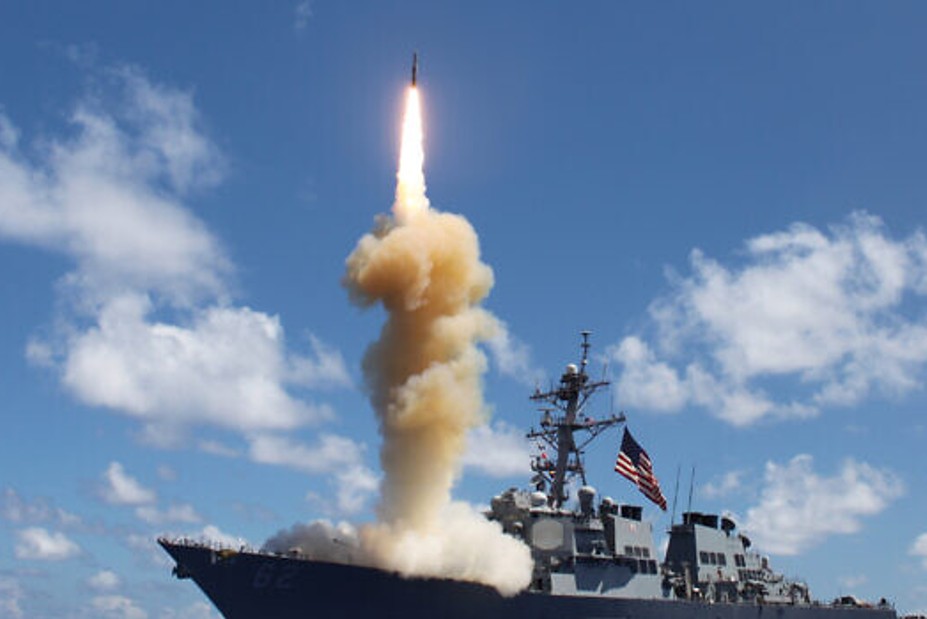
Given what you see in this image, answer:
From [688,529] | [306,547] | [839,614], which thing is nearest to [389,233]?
[306,547]

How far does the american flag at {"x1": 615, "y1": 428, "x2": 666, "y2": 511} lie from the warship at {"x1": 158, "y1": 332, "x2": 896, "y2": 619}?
0.04 meters

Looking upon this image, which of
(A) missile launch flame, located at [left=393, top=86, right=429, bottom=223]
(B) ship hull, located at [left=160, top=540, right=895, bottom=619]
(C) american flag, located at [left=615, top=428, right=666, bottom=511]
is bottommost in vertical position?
(B) ship hull, located at [left=160, top=540, right=895, bottom=619]

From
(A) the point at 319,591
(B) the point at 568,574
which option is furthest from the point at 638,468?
(A) the point at 319,591

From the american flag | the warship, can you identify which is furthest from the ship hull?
the american flag

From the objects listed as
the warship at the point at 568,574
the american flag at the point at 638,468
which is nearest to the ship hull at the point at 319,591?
the warship at the point at 568,574

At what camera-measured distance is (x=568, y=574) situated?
31.1 metres

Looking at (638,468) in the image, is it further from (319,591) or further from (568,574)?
(319,591)

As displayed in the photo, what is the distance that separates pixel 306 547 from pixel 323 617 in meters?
2.43

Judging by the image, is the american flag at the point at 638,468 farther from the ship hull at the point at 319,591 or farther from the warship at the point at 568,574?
the ship hull at the point at 319,591

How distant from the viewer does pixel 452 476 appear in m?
29.9

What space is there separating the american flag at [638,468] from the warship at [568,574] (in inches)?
1.5

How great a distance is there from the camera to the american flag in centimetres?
3512

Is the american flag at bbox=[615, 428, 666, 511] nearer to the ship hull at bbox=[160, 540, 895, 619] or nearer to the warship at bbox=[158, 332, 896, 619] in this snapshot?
the warship at bbox=[158, 332, 896, 619]

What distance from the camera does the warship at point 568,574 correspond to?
2725 cm
